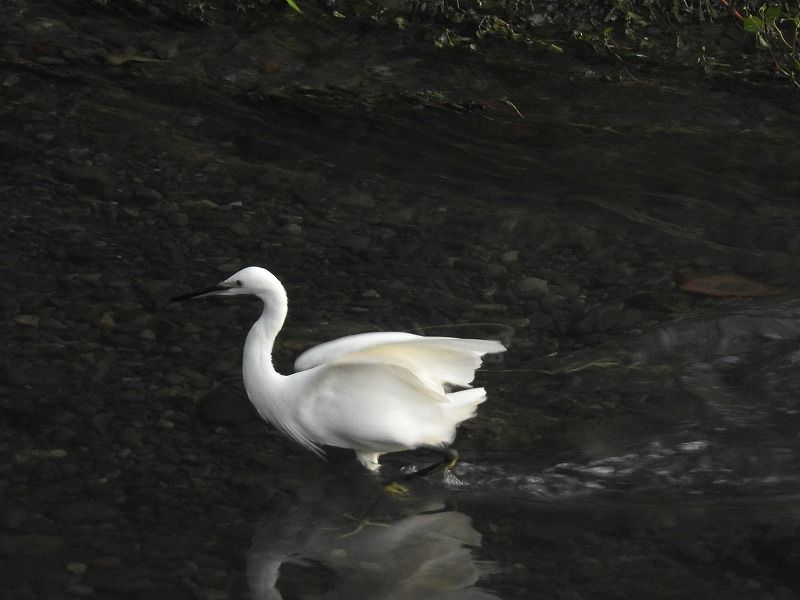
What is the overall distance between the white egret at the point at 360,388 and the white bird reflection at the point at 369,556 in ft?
0.85

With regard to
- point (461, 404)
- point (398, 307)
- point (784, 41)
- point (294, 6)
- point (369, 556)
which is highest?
point (784, 41)

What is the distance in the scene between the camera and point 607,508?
424 centimetres

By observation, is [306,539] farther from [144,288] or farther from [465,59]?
[465,59]

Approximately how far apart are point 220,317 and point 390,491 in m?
1.36

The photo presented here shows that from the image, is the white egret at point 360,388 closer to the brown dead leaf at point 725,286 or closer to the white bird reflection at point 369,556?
the white bird reflection at point 369,556

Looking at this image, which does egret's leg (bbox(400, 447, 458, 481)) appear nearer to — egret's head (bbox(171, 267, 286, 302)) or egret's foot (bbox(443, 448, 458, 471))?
egret's foot (bbox(443, 448, 458, 471))

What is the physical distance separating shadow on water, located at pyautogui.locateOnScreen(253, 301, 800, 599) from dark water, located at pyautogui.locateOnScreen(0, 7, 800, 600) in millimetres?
13

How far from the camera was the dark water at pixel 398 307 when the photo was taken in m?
3.90

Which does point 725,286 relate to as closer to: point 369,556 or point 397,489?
point 397,489

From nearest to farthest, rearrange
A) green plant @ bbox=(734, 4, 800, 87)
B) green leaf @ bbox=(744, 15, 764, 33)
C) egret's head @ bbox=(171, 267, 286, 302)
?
egret's head @ bbox=(171, 267, 286, 302) → green leaf @ bbox=(744, 15, 764, 33) → green plant @ bbox=(734, 4, 800, 87)

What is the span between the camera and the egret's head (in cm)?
417

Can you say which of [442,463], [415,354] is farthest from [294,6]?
[442,463]

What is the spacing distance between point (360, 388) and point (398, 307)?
137 cm

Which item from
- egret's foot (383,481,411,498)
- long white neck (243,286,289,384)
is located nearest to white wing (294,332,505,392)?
long white neck (243,286,289,384)
